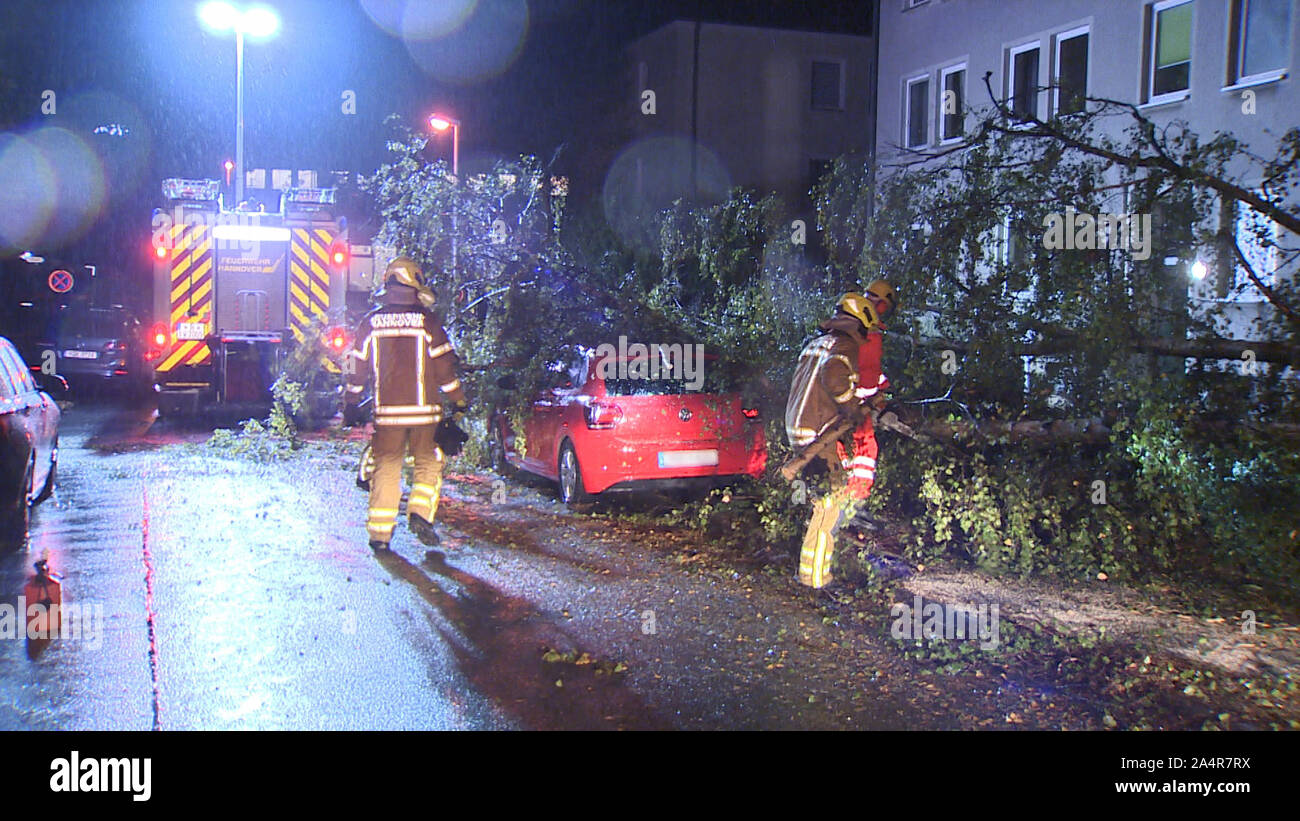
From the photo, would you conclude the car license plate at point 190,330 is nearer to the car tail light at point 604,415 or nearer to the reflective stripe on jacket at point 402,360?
the car tail light at point 604,415

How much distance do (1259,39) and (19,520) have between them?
1631 centimetres

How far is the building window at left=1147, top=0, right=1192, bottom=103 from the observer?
1648 cm

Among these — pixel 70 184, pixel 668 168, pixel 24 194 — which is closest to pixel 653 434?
pixel 70 184

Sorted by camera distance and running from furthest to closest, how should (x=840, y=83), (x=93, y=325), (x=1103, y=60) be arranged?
(x=840, y=83) < (x=93, y=325) < (x=1103, y=60)

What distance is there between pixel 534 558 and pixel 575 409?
207cm

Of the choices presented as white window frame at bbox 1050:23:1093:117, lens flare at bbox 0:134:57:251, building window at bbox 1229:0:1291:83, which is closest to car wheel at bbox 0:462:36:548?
building window at bbox 1229:0:1291:83

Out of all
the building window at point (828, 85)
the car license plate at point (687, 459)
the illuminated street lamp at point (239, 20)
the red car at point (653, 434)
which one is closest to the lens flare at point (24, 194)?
the illuminated street lamp at point (239, 20)

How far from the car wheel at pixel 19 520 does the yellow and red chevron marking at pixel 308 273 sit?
7.09m

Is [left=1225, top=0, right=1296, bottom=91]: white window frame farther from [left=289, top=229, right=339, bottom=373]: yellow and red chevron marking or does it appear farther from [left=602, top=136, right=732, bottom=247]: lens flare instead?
[left=602, top=136, right=732, bottom=247]: lens flare

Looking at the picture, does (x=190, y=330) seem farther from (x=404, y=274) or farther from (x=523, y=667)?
(x=523, y=667)

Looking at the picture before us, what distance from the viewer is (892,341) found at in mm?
8305

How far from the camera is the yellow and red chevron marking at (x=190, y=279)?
14.9 metres

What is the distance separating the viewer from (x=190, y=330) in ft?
49.9
